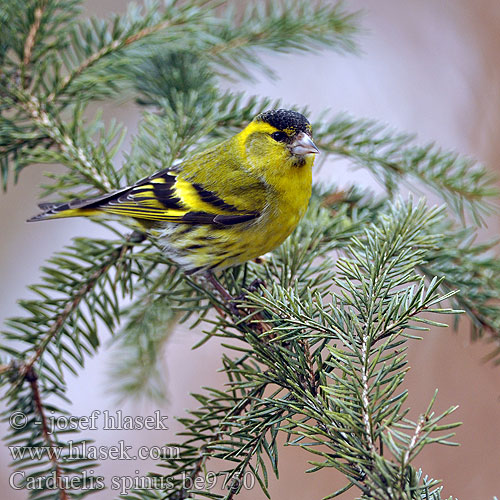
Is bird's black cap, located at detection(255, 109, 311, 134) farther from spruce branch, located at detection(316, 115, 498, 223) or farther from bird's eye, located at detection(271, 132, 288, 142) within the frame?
spruce branch, located at detection(316, 115, 498, 223)

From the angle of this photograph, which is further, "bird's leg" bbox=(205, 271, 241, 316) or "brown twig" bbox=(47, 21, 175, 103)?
"brown twig" bbox=(47, 21, 175, 103)

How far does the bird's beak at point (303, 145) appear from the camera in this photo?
1.26 m

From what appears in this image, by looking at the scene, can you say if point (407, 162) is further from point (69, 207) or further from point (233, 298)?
point (69, 207)

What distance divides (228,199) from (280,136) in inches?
8.3

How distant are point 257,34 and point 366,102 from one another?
4.38ft

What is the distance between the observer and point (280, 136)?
4.46 ft

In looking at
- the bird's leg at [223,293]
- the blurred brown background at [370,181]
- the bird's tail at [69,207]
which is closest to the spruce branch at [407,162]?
the blurred brown background at [370,181]

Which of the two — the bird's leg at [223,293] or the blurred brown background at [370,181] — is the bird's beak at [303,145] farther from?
the blurred brown background at [370,181]

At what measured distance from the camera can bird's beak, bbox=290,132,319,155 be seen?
126cm

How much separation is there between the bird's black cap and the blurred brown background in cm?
48

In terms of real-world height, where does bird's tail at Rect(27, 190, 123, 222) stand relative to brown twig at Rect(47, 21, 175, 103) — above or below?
below

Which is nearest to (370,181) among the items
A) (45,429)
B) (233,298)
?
(233,298)

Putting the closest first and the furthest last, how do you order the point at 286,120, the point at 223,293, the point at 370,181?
the point at 223,293
the point at 286,120
the point at 370,181

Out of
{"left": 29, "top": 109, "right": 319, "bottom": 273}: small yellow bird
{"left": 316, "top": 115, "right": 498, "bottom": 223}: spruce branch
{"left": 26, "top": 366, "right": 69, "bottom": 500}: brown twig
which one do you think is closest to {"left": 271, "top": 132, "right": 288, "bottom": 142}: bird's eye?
{"left": 29, "top": 109, "right": 319, "bottom": 273}: small yellow bird
